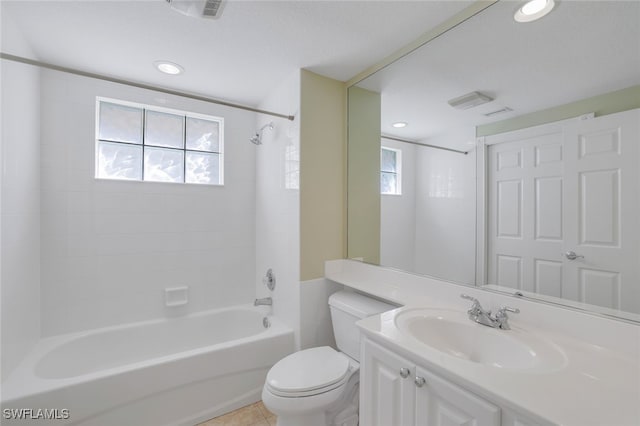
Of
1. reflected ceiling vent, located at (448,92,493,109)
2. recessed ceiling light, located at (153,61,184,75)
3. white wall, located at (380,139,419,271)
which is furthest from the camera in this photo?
recessed ceiling light, located at (153,61,184,75)

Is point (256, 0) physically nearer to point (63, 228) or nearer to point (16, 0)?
point (16, 0)

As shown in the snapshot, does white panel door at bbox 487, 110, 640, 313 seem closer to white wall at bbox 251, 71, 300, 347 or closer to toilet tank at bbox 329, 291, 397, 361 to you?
toilet tank at bbox 329, 291, 397, 361

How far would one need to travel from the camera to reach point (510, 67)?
4.22ft

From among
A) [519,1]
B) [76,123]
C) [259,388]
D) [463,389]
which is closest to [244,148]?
[76,123]

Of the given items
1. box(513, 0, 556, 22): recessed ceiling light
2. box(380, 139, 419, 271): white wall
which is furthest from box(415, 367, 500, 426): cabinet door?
box(513, 0, 556, 22): recessed ceiling light

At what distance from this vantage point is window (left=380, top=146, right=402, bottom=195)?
6.04 feet

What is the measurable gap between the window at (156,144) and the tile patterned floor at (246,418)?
1.85 meters

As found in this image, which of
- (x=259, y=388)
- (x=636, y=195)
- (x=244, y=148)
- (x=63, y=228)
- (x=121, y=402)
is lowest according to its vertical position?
(x=259, y=388)

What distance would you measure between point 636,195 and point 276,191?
2007 millimetres

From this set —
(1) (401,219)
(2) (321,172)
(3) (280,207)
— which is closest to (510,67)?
(1) (401,219)

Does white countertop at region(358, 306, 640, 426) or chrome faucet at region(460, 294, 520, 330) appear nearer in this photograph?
white countertop at region(358, 306, 640, 426)

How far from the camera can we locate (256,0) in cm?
130

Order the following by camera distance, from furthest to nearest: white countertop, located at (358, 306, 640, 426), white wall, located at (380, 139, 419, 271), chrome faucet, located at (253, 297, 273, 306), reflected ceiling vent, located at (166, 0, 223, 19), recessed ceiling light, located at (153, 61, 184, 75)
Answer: chrome faucet, located at (253, 297, 273, 306) → recessed ceiling light, located at (153, 61, 184, 75) → white wall, located at (380, 139, 419, 271) → reflected ceiling vent, located at (166, 0, 223, 19) → white countertop, located at (358, 306, 640, 426)

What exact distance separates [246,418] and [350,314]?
0.98m
